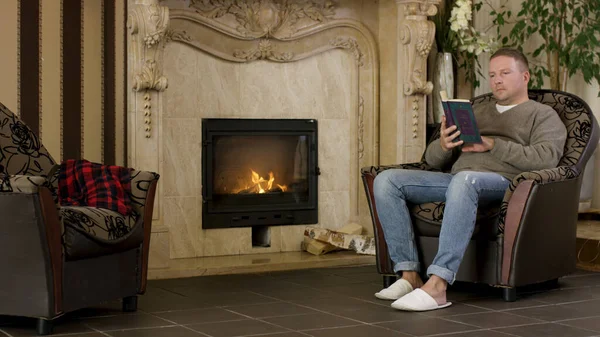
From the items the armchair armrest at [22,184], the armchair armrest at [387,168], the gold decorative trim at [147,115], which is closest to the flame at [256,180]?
the gold decorative trim at [147,115]

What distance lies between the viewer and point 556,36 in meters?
6.29

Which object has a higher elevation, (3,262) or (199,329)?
(3,262)

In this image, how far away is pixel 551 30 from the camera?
5961 millimetres

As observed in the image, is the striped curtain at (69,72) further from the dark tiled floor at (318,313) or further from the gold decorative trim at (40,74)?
the dark tiled floor at (318,313)

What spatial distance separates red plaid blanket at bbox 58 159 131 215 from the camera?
3773 millimetres

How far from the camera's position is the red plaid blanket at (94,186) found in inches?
149

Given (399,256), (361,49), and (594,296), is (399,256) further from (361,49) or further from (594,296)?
(361,49)

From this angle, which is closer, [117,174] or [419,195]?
[117,174]

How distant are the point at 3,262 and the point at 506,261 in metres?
1.97

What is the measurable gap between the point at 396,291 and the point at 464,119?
0.78 m

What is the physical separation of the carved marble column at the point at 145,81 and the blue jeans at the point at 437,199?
1.26 meters

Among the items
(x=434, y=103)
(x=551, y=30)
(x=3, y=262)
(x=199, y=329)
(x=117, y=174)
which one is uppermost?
(x=551, y=30)

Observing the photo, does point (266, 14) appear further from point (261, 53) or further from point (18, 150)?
point (18, 150)

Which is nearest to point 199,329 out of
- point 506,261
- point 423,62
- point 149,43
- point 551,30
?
point 506,261
